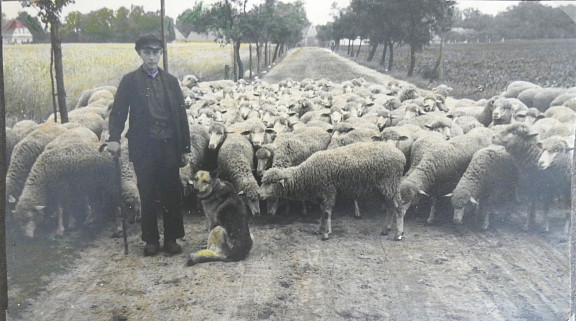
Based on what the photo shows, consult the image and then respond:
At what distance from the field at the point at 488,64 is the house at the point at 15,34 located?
3.23 metres

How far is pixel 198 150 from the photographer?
18.4ft

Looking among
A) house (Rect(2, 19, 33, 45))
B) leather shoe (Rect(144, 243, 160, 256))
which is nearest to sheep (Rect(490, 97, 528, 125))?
leather shoe (Rect(144, 243, 160, 256))

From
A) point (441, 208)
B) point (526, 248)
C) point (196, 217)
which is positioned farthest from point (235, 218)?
point (526, 248)

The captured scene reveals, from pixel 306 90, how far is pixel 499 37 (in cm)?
293

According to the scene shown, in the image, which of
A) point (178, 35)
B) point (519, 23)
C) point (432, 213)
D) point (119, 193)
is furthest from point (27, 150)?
point (519, 23)

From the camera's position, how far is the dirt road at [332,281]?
4.66 metres

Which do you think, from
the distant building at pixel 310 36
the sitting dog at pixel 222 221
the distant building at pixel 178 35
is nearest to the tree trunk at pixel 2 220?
the distant building at pixel 178 35

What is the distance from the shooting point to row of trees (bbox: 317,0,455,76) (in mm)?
5473

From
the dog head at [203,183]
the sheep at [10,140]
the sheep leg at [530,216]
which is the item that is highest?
the sheep at [10,140]

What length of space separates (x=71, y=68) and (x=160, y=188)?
5.16 feet

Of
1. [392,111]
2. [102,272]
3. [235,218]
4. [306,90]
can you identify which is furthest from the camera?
[392,111]

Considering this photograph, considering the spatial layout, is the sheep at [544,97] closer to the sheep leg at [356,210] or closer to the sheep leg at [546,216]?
the sheep leg at [546,216]

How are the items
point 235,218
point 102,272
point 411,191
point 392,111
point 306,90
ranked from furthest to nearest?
1. point 392,111
2. point 306,90
3. point 411,191
4. point 235,218
5. point 102,272

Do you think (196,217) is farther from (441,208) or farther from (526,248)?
(526,248)
